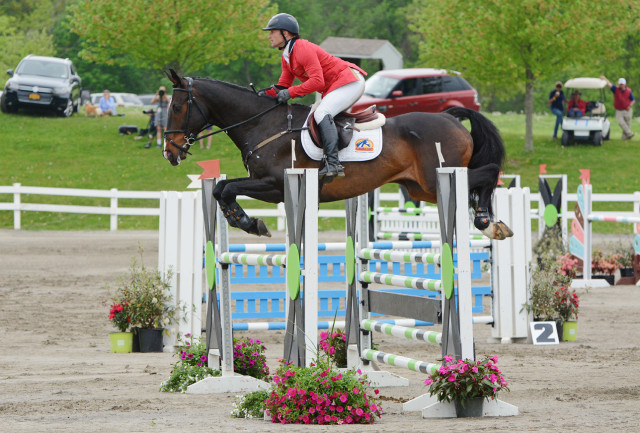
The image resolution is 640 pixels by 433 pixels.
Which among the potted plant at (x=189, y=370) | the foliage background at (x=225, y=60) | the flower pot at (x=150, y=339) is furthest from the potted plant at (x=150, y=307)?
the foliage background at (x=225, y=60)

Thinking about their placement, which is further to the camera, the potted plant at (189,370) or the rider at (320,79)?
the rider at (320,79)

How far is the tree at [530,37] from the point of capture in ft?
89.6

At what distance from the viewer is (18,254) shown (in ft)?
56.1

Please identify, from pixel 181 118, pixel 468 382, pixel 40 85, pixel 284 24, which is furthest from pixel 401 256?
pixel 40 85

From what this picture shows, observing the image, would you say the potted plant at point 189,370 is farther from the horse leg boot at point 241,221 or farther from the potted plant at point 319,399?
the potted plant at point 319,399

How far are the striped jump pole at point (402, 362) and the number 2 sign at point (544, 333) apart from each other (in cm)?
286

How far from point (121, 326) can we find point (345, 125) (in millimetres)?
2845

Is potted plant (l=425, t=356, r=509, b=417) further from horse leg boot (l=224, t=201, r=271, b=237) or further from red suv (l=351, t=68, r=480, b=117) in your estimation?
red suv (l=351, t=68, r=480, b=117)

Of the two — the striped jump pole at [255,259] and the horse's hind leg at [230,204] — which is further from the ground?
the horse's hind leg at [230,204]

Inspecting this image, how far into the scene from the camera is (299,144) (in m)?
7.46

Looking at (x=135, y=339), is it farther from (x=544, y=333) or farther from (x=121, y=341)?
(x=544, y=333)

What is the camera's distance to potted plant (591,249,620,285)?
1477 cm

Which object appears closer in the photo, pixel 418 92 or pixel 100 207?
pixel 100 207

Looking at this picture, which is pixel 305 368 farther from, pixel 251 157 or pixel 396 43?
pixel 396 43
